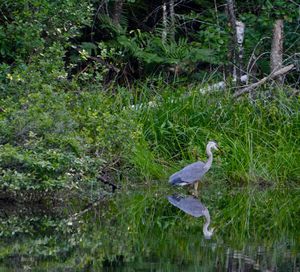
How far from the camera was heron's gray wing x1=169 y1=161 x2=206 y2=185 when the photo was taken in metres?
11.9

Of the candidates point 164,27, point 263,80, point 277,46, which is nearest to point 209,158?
point 263,80

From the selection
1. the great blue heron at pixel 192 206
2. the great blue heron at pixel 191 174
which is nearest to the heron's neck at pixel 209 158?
the great blue heron at pixel 191 174

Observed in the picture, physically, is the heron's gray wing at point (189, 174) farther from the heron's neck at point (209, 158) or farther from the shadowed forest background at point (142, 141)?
the shadowed forest background at point (142, 141)

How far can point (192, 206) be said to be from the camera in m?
11.1

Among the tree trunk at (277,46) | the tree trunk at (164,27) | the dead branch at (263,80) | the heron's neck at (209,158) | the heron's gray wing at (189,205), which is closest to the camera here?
the heron's gray wing at (189,205)

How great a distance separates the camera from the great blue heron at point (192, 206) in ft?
33.3

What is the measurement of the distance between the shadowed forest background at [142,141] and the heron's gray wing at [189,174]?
28 cm

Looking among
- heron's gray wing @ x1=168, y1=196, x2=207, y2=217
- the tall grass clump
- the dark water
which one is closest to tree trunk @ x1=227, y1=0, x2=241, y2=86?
the tall grass clump

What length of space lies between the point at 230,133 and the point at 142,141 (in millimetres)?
1402

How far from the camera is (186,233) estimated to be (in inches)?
367

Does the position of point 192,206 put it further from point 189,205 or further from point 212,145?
point 212,145

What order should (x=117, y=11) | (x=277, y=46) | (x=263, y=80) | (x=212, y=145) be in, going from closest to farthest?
(x=212, y=145) < (x=263, y=80) < (x=277, y=46) < (x=117, y=11)

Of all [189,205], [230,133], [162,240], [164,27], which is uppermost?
[162,240]

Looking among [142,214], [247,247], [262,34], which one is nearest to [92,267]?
[247,247]
